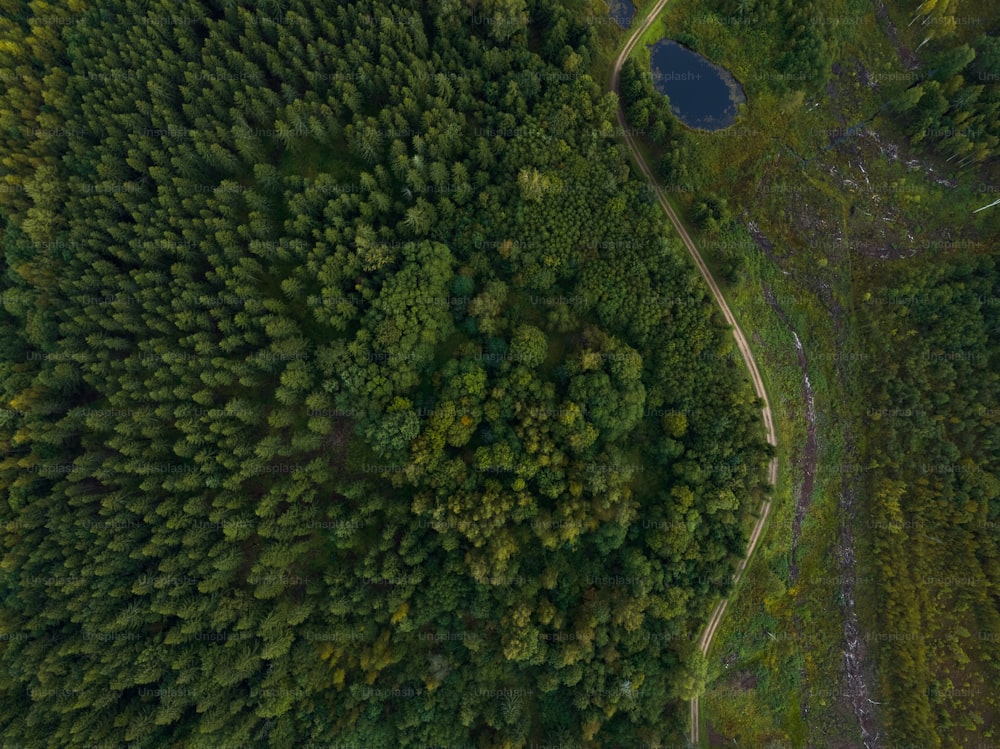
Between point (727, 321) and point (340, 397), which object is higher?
point (727, 321)

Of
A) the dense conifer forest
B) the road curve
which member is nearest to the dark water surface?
the road curve

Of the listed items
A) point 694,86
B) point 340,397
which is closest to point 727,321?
point 694,86

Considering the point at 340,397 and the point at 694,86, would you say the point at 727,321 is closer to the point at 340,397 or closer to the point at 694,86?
the point at 694,86

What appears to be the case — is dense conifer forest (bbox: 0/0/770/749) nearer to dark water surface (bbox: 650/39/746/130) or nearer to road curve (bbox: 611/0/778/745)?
road curve (bbox: 611/0/778/745)

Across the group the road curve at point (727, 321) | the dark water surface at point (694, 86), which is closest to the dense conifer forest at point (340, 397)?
the road curve at point (727, 321)

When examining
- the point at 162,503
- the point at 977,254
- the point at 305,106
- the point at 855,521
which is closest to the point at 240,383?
the point at 162,503

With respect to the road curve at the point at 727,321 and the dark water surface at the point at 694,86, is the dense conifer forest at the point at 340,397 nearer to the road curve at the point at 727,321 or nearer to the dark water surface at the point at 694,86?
the road curve at the point at 727,321
